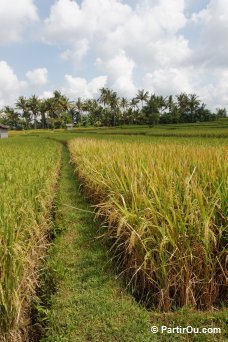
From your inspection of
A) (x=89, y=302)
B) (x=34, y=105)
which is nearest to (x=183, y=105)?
(x=34, y=105)

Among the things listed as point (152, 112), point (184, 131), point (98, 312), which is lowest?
point (98, 312)

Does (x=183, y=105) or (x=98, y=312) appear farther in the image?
(x=183, y=105)

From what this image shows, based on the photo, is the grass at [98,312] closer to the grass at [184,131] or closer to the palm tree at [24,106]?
the grass at [184,131]

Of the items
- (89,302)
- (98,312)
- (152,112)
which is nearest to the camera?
(98,312)

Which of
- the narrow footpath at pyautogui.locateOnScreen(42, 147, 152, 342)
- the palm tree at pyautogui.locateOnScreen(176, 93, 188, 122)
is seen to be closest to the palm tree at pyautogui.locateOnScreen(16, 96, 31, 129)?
the palm tree at pyautogui.locateOnScreen(176, 93, 188, 122)

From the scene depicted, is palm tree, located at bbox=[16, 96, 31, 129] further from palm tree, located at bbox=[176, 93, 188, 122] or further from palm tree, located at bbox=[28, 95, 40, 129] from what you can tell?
palm tree, located at bbox=[176, 93, 188, 122]

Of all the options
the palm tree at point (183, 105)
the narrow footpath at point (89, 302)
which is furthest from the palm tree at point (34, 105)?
the narrow footpath at point (89, 302)

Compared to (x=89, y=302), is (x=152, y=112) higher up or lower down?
higher up

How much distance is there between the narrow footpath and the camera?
2430 mm

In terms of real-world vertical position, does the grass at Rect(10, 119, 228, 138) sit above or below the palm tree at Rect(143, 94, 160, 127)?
below

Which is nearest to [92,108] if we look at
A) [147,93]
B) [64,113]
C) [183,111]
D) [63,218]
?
[64,113]

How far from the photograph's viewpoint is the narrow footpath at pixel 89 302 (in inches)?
95.7

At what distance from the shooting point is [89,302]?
9.18 ft

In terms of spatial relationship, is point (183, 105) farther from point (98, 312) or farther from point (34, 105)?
point (98, 312)
